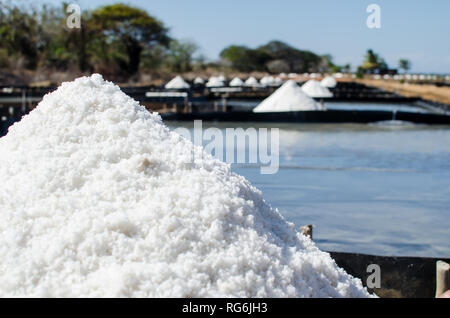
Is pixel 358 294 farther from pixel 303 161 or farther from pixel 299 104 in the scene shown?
pixel 299 104

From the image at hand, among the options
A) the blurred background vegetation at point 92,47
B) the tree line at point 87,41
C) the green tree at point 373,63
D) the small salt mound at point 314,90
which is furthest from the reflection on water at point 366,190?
the green tree at point 373,63

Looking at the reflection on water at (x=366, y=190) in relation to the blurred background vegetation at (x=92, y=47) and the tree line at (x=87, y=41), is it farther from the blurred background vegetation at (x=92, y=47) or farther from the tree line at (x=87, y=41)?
the tree line at (x=87, y=41)

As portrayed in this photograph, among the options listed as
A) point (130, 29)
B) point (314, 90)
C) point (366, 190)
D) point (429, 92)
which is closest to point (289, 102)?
point (314, 90)

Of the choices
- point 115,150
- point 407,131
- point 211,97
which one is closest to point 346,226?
point 115,150

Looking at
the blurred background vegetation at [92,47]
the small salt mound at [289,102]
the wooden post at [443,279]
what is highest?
the blurred background vegetation at [92,47]

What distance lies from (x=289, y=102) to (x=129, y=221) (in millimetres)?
10509

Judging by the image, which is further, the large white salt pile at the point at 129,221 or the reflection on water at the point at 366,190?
the reflection on water at the point at 366,190

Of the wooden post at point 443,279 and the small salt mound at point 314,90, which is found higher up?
the small salt mound at point 314,90

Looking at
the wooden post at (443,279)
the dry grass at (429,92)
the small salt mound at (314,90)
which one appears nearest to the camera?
the wooden post at (443,279)

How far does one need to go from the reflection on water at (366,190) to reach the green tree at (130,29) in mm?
31914

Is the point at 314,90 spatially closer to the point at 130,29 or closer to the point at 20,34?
the point at 20,34

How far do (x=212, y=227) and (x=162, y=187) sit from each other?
6.9 inches

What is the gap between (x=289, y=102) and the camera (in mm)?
11680

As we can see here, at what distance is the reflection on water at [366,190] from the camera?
11.5ft
